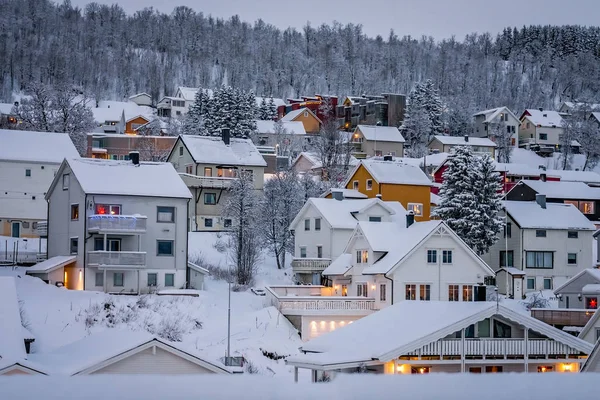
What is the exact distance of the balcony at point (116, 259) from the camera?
51062 millimetres

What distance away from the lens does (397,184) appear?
7169 centimetres

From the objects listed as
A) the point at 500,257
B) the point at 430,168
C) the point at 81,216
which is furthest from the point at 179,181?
the point at 430,168

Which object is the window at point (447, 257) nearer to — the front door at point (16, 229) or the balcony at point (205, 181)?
the balcony at point (205, 181)

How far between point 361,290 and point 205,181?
2516cm

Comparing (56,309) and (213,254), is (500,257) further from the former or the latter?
(56,309)

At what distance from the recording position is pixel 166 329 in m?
43.8

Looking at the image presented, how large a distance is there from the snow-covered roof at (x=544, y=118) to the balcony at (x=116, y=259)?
96706 millimetres

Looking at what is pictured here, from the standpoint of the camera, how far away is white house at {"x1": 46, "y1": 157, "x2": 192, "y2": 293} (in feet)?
170

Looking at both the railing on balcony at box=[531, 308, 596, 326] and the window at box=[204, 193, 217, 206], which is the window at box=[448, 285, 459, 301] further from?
the window at box=[204, 193, 217, 206]

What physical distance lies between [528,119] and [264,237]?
8233cm

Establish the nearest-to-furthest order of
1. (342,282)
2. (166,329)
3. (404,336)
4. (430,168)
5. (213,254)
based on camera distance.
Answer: (404,336) → (166,329) → (342,282) → (213,254) → (430,168)

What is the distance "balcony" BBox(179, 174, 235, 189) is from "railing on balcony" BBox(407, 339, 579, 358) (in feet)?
139

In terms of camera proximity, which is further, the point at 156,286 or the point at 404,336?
the point at 156,286

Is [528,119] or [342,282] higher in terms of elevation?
[528,119]
